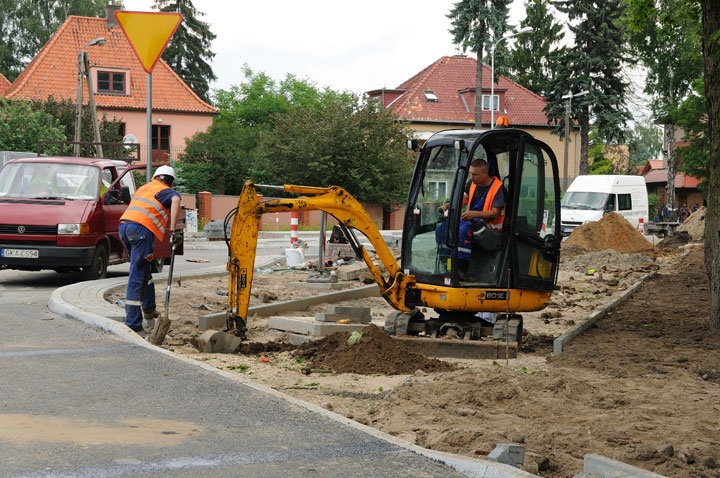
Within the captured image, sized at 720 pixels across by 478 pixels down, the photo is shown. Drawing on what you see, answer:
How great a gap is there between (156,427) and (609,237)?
25.5 metres

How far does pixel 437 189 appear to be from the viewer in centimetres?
1030

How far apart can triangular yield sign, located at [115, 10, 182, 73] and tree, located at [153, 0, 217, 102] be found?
54102 mm

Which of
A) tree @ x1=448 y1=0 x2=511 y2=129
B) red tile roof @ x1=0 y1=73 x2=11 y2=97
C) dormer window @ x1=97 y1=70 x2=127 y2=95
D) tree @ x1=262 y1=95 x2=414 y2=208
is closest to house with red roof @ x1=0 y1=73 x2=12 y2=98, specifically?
red tile roof @ x1=0 y1=73 x2=11 y2=97

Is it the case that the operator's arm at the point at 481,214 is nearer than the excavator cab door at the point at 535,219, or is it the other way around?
the operator's arm at the point at 481,214

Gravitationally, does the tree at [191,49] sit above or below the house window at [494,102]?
above

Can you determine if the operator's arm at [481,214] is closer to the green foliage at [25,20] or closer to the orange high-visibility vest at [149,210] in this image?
the orange high-visibility vest at [149,210]

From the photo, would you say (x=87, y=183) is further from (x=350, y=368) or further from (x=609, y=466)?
(x=609, y=466)

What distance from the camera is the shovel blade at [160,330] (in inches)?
367

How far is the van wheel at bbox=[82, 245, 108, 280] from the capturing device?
14891mm

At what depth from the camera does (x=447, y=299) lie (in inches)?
391

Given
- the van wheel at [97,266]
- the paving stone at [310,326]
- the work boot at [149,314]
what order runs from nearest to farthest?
the paving stone at [310,326], the work boot at [149,314], the van wheel at [97,266]

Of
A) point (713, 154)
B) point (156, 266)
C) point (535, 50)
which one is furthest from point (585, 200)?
point (535, 50)

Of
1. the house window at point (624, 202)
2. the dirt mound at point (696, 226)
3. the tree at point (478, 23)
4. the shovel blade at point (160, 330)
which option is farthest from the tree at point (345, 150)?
the shovel blade at point (160, 330)

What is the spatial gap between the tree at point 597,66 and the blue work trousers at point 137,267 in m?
45.5
